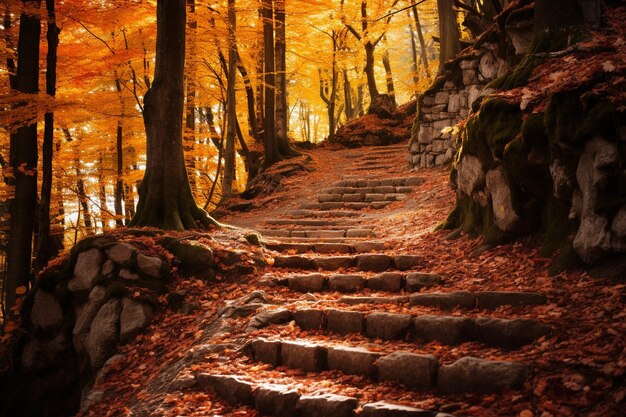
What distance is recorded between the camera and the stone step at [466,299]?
4.42m

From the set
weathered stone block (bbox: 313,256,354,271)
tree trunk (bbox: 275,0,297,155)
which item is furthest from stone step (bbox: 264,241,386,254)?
tree trunk (bbox: 275,0,297,155)

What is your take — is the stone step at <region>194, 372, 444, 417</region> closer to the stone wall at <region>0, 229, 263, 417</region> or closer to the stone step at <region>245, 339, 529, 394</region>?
the stone step at <region>245, 339, 529, 394</region>

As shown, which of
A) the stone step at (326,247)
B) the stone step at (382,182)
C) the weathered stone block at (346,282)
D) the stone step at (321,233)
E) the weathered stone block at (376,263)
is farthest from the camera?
the stone step at (382,182)

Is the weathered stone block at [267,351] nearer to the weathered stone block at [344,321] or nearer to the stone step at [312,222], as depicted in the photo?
the weathered stone block at [344,321]

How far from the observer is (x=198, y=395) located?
15.3 feet

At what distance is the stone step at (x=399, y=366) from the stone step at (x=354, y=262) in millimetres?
2403

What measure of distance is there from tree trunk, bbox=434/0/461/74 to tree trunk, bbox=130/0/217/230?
9166mm

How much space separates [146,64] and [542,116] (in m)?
13.1

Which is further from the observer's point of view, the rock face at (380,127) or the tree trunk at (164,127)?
the rock face at (380,127)

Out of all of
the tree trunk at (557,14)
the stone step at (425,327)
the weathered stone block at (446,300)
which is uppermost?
the tree trunk at (557,14)

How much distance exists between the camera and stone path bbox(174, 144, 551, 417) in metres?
3.67

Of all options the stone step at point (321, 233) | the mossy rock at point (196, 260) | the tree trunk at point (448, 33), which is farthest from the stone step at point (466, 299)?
the tree trunk at point (448, 33)

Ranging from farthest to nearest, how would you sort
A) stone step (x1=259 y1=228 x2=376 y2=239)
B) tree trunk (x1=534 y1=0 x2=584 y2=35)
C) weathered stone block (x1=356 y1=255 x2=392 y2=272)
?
stone step (x1=259 y1=228 x2=376 y2=239) → weathered stone block (x1=356 y1=255 x2=392 y2=272) → tree trunk (x1=534 y1=0 x2=584 y2=35)

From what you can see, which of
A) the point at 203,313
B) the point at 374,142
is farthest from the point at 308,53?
the point at 203,313
